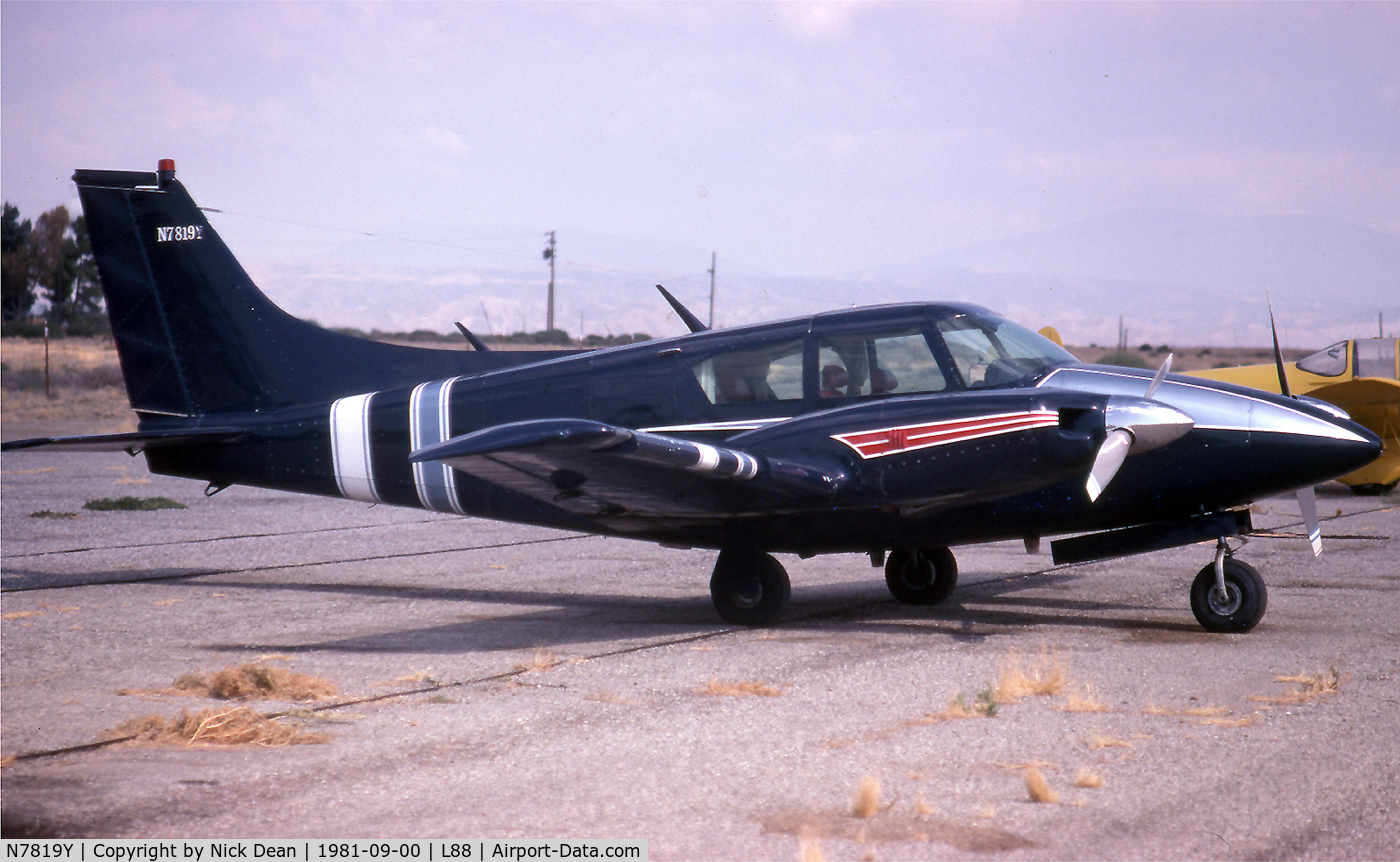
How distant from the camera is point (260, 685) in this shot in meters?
6.86

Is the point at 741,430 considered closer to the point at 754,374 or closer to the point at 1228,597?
the point at 754,374

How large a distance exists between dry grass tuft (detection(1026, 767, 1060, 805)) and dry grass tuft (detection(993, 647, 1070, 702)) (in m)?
1.80

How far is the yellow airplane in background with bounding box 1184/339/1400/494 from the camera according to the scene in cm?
1956

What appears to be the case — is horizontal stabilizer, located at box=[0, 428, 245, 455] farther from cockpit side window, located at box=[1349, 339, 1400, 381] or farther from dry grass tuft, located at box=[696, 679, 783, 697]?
cockpit side window, located at box=[1349, 339, 1400, 381]

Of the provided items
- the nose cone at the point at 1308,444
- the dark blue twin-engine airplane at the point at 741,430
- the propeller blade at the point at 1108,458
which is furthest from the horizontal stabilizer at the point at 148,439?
the nose cone at the point at 1308,444

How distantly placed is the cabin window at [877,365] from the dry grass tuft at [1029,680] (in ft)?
8.14

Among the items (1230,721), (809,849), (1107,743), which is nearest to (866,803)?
(809,849)

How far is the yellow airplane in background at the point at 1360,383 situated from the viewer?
19.6m

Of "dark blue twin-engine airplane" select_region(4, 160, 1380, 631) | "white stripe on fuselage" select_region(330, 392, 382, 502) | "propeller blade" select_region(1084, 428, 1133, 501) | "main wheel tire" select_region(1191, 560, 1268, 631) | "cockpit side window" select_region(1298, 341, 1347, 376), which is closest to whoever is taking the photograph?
"propeller blade" select_region(1084, 428, 1133, 501)

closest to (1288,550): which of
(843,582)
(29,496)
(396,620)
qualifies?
(843,582)

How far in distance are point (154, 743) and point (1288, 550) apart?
1315 cm

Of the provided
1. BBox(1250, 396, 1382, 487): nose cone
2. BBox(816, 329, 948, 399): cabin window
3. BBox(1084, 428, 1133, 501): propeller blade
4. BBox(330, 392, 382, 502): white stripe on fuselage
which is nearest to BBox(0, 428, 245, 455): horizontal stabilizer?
BBox(330, 392, 382, 502): white stripe on fuselage

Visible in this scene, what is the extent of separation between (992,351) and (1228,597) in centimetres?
258

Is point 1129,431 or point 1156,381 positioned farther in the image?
point 1156,381
